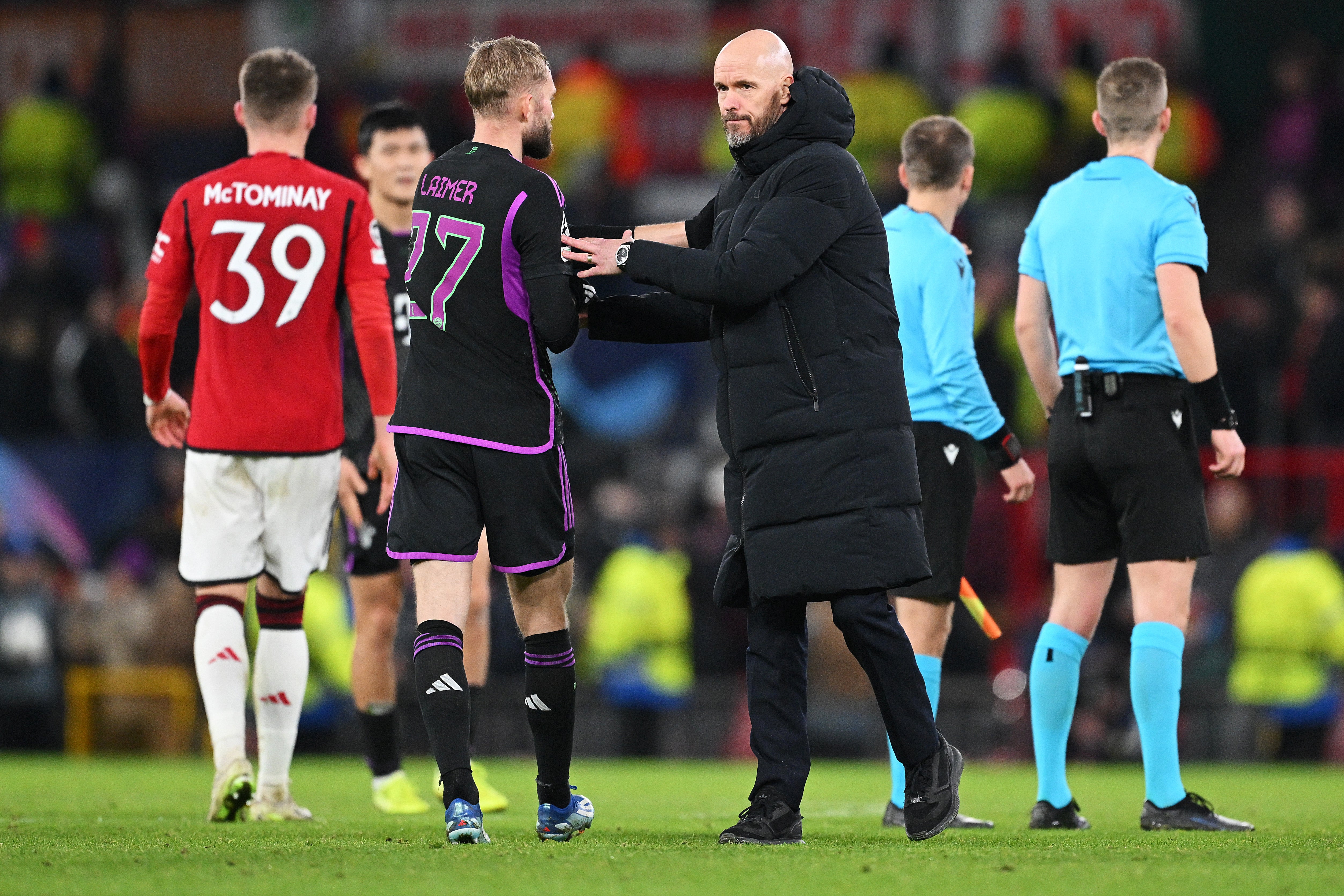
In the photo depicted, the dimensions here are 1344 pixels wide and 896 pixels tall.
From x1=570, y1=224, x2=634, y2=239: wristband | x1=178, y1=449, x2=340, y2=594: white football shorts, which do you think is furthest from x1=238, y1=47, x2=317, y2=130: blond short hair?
x1=570, y1=224, x2=634, y2=239: wristband

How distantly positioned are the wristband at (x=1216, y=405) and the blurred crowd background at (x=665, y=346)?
260 inches

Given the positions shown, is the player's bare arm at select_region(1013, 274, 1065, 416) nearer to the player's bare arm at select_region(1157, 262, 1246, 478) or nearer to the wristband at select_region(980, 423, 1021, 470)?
the wristband at select_region(980, 423, 1021, 470)

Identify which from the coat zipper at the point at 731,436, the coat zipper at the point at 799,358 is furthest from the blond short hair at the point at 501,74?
the coat zipper at the point at 799,358

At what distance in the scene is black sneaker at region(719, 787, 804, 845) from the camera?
17.1 ft

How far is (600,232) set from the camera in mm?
5566

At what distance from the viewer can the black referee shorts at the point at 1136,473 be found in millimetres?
6129

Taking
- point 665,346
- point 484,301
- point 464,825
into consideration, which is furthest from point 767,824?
point 665,346

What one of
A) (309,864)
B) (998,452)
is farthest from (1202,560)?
(309,864)

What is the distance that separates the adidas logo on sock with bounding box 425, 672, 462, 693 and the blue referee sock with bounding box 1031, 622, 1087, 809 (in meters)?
2.24

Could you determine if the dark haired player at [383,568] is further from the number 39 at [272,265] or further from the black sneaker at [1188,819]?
the black sneaker at [1188,819]

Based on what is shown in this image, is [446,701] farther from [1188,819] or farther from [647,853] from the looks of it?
[1188,819]

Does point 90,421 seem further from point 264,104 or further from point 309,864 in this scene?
point 309,864

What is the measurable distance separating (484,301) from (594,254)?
35 centimetres

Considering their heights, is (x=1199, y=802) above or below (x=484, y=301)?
below
